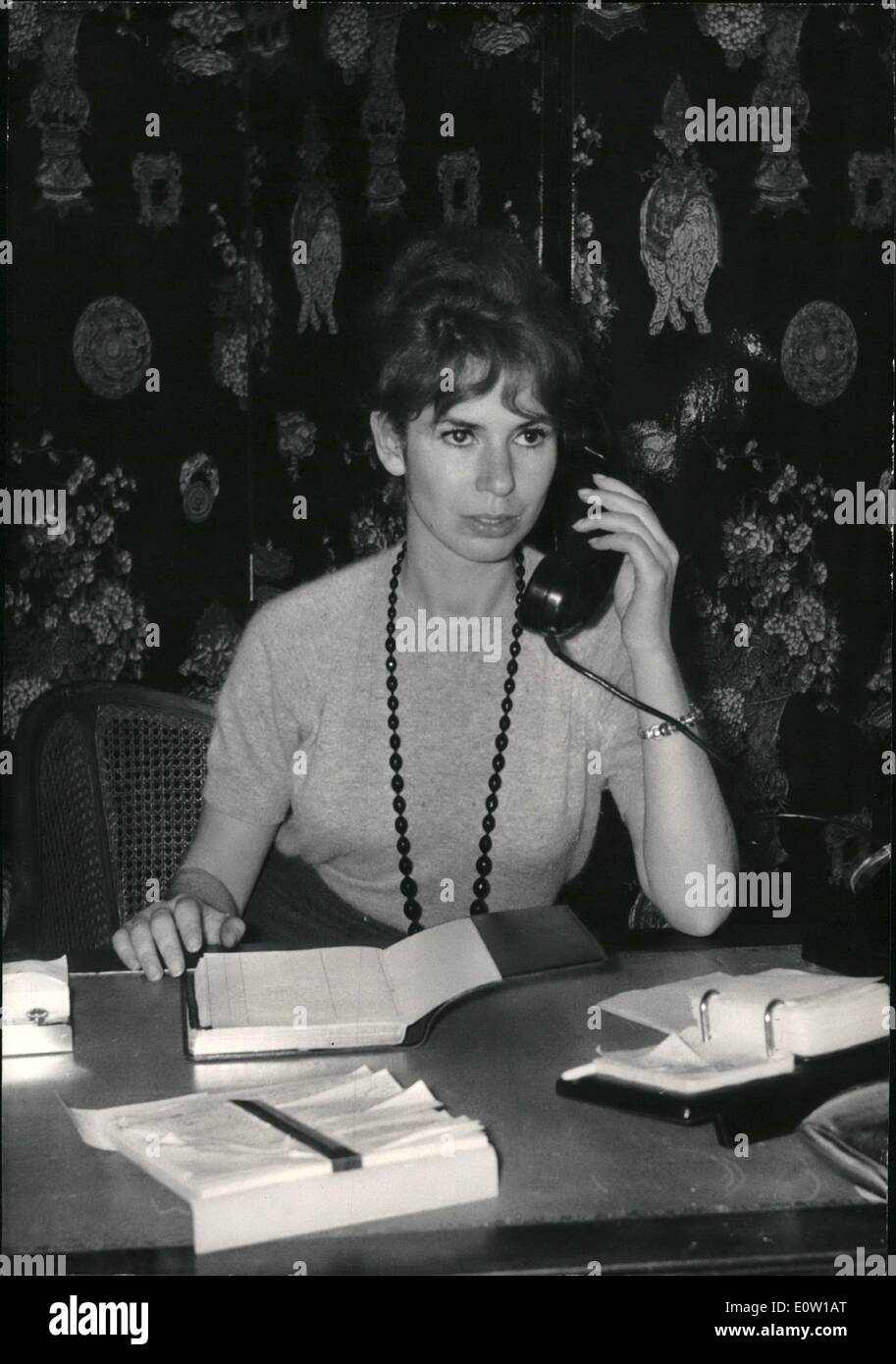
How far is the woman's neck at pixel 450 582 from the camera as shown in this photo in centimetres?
162

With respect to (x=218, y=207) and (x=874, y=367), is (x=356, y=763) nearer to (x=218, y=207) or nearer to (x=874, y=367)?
(x=218, y=207)

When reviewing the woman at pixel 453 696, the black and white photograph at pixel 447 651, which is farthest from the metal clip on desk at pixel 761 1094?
the woman at pixel 453 696

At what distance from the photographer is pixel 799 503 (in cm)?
271

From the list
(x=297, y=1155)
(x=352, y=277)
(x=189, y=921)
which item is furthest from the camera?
(x=352, y=277)

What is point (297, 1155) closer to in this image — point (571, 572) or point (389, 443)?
point (571, 572)

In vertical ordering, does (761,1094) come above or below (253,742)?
below

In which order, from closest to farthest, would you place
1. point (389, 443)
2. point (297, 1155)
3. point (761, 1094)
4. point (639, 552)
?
point (297, 1155) → point (761, 1094) → point (639, 552) → point (389, 443)

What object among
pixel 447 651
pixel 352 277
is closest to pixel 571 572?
pixel 447 651

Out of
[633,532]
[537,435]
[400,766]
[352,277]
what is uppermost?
[352,277]

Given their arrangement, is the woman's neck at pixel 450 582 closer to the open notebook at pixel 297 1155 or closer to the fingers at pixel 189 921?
the fingers at pixel 189 921

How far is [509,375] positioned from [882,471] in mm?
1458

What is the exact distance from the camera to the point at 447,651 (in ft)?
5.38

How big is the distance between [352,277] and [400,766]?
48.9 inches
